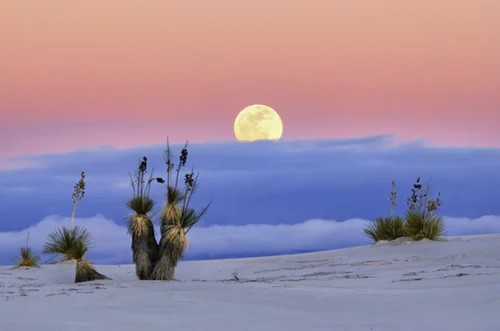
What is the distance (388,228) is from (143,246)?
8354 mm

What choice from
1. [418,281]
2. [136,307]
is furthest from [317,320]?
[418,281]

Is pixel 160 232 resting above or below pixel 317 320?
above

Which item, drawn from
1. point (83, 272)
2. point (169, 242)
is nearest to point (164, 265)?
point (169, 242)

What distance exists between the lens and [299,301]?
12281 mm

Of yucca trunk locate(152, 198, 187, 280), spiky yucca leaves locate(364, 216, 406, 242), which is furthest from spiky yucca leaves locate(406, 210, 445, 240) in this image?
yucca trunk locate(152, 198, 187, 280)

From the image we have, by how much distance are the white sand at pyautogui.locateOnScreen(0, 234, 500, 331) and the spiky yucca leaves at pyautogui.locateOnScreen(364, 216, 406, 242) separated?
365 cm

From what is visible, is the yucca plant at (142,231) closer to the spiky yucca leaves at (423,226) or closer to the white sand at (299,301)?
the white sand at (299,301)

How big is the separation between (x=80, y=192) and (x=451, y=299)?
44.4 ft

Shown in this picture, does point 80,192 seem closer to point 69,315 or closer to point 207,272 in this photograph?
point 207,272

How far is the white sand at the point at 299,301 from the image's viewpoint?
10.3 m

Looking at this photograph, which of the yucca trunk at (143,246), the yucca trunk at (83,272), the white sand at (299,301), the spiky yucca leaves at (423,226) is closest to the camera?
the white sand at (299,301)

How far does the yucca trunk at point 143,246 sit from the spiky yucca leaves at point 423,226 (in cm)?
794

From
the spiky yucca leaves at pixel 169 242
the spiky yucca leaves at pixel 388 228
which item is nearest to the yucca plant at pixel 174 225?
the spiky yucca leaves at pixel 169 242

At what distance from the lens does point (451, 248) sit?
20328 mm
